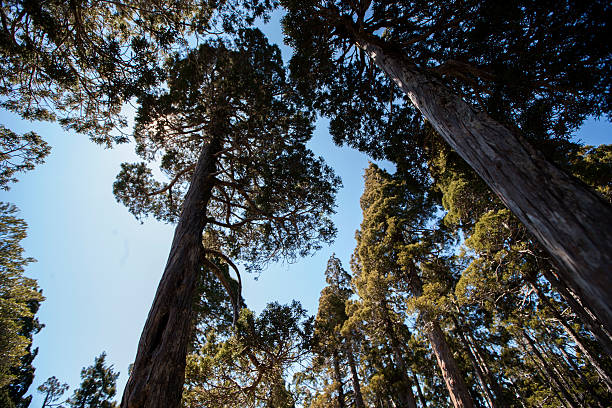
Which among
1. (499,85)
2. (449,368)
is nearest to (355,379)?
(449,368)

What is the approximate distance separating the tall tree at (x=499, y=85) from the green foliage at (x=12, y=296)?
1557 centimetres

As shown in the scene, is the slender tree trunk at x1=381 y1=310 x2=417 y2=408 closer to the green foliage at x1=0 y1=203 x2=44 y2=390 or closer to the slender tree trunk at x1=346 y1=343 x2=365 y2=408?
the slender tree trunk at x1=346 y1=343 x2=365 y2=408

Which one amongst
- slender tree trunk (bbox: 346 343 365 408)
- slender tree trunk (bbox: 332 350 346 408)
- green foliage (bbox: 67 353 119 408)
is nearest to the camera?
slender tree trunk (bbox: 346 343 365 408)

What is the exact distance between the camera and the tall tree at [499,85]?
145cm

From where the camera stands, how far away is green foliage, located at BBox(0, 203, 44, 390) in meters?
9.55

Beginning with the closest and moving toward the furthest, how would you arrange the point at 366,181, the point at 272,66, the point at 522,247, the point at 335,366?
the point at 272,66, the point at 522,247, the point at 335,366, the point at 366,181

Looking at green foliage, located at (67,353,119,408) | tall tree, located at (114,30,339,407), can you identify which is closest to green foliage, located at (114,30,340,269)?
tall tree, located at (114,30,339,407)

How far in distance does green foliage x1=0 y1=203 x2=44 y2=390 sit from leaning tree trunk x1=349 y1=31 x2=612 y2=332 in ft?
55.2

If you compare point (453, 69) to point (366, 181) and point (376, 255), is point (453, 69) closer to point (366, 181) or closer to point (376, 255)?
point (376, 255)

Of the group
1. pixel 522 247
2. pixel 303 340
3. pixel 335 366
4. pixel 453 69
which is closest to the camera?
pixel 453 69

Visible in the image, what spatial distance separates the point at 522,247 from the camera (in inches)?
286

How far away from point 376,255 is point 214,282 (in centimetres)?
747

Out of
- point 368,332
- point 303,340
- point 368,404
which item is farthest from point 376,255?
point 368,404

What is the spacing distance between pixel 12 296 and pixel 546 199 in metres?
18.0
